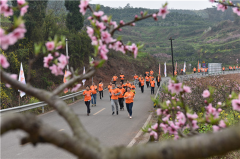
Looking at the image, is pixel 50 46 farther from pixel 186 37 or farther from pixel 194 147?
pixel 186 37

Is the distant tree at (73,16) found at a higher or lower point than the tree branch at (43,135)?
higher

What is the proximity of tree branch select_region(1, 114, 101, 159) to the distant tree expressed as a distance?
40.5 meters

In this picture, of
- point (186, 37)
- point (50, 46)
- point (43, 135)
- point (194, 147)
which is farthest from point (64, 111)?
point (186, 37)

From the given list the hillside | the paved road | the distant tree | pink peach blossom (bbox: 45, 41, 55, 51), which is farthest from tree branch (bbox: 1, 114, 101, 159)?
the hillside

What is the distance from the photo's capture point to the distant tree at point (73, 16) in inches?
1606

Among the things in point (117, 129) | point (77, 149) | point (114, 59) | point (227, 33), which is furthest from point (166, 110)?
point (227, 33)

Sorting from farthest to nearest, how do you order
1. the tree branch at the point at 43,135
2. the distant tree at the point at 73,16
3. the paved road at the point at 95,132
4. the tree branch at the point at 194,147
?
the distant tree at the point at 73,16, the paved road at the point at 95,132, the tree branch at the point at 43,135, the tree branch at the point at 194,147

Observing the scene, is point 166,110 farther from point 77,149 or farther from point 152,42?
point 152,42

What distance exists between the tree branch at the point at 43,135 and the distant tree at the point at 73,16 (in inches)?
1595

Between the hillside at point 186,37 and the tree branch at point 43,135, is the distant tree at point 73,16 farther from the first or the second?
the tree branch at point 43,135

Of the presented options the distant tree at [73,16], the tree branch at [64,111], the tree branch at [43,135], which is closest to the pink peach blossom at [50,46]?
the tree branch at [64,111]

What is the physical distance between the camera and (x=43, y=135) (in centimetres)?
194

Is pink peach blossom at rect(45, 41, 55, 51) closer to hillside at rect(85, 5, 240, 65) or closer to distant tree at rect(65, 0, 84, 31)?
distant tree at rect(65, 0, 84, 31)

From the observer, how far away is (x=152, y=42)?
11681 cm
